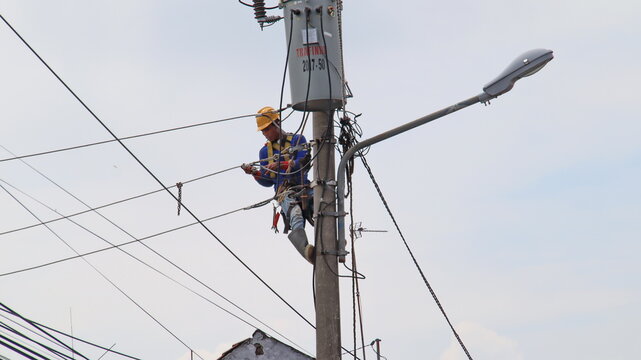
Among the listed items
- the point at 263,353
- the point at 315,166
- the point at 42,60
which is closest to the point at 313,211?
the point at 315,166

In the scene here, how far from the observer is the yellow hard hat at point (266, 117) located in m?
13.4

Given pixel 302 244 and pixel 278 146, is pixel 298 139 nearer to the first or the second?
pixel 278 146

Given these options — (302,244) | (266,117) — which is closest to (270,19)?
(266,117)

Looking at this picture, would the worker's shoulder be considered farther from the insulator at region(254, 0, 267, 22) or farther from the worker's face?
the insulator at region(254, 0, 267, 22)

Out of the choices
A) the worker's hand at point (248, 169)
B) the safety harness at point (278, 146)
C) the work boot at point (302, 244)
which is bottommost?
the work boot at point (302, 244)

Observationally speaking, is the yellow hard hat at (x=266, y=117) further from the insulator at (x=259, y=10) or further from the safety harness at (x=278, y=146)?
the insulator at (x=259, y=10)

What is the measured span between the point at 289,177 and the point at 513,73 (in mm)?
3333

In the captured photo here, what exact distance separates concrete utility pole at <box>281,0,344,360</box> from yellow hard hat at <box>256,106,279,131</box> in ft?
3.85

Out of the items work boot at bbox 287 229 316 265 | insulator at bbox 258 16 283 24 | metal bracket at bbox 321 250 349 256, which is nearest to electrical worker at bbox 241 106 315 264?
work boot at bbox 287 229 316 265

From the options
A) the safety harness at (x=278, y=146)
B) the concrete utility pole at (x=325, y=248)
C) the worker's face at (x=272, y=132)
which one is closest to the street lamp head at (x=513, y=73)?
the concrete utility pole at (x=325, y=248)

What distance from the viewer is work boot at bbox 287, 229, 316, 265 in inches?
475

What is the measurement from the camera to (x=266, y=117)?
13.4m

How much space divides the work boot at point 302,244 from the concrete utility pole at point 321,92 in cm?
21

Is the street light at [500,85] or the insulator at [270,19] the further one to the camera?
the insulator at [270,19]
